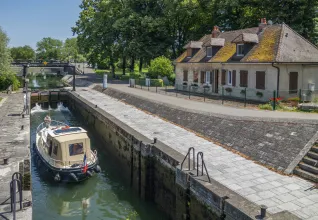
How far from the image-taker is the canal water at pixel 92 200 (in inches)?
579

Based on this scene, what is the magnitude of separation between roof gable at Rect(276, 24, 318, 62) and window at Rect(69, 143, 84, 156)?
53.4 ft

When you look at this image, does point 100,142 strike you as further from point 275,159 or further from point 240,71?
point 275,159

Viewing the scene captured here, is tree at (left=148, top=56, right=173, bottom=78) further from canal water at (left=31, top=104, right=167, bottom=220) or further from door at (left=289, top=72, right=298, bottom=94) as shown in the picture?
canal water at (left=31, top=104, right=167, bottom=220)

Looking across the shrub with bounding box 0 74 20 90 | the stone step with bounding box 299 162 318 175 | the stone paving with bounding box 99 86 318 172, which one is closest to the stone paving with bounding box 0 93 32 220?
the shrub with bounding box 0 74 20 90

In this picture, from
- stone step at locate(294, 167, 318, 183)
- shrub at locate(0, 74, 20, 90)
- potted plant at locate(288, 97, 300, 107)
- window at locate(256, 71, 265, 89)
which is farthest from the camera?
shrub at locate(0, 74, 20, 90)

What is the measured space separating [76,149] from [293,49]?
19.2 m

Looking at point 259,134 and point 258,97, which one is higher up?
point 258,97

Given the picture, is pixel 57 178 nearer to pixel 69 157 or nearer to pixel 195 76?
pixel 69 157

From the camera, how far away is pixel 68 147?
1803 cm

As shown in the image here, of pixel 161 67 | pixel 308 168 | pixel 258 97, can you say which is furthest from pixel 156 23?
pixel 308 168

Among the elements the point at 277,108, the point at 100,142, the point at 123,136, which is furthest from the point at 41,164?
the point at 277,108

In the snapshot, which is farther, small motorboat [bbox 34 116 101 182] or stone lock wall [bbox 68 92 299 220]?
small motorboat [bbox 34 116 101 182]

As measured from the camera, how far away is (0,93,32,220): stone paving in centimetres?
1116

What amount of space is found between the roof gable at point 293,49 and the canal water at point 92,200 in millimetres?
15885
